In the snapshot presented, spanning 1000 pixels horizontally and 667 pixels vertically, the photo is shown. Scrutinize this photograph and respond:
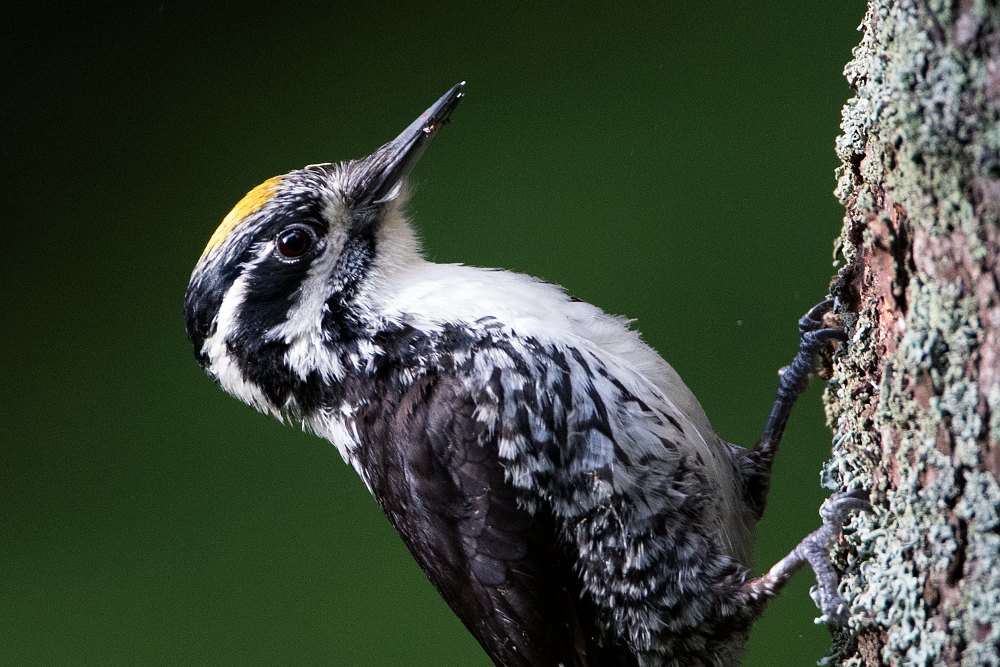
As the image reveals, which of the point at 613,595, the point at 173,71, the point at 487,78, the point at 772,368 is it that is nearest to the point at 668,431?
the point at 613,595

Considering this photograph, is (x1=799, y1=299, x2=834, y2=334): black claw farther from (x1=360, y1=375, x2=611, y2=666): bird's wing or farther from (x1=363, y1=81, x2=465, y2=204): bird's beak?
(x1=363, y1=81, x2=465, y2=204): bird's beak

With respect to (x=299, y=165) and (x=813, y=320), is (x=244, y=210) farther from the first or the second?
(x=299, y=165)

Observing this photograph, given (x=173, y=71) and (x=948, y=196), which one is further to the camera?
(x=173, y=71)

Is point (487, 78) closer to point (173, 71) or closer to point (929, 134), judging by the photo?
point (173, 71)

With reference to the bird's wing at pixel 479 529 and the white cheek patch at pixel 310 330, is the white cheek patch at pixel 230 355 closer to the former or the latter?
the white cheek patch at pixel 310 330

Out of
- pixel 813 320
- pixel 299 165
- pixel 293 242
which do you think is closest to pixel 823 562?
pixel 813 320

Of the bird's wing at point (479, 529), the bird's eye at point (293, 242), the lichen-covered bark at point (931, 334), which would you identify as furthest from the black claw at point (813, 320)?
the bird's eye at point (293, 242)

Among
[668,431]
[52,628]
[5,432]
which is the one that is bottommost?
[52,628]
